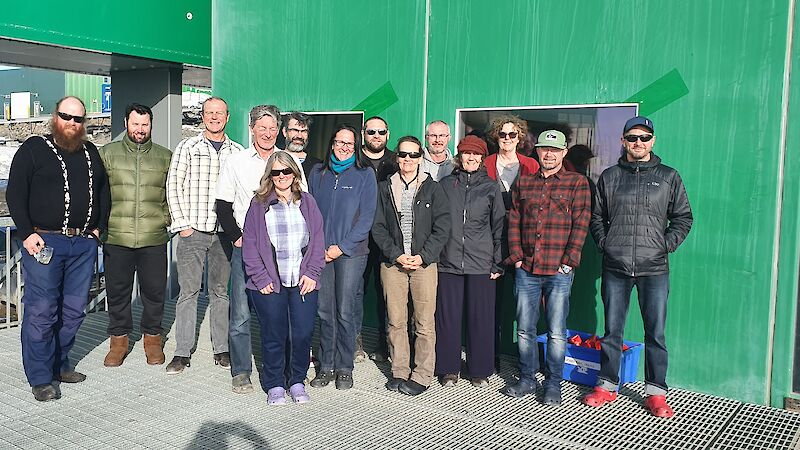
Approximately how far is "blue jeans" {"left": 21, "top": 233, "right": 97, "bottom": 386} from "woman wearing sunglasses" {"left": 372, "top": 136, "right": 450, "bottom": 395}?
85.0 inches

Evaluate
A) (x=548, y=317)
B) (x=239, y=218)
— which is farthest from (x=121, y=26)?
(x=548, y=317)

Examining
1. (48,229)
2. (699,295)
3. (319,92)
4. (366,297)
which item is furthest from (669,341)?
(48,229)

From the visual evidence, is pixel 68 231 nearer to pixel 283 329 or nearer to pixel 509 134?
pixel 283 329

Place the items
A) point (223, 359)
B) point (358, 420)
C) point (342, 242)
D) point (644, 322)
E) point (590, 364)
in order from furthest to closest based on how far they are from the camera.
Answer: point (223, 359) < point (590, 364) < point (342, 242) < point (644, 322) < point (358, 420)

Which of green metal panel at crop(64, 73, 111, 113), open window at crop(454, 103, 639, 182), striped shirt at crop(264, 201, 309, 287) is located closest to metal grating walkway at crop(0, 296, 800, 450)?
striped shirt at crop(264, 201, 309, 287)

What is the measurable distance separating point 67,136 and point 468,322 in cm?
317

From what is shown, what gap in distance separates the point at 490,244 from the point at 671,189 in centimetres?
129

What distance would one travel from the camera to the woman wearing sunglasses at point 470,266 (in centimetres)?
495

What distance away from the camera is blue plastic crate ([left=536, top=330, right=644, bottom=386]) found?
5211mm

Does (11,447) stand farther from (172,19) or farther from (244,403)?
(172,19)

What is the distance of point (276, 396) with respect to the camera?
4.73 m

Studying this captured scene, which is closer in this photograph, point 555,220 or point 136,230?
point 555,220

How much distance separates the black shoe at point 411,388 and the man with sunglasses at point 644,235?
47.9 inches

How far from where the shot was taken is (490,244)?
502cm
